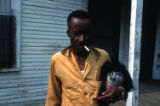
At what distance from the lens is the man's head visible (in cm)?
129

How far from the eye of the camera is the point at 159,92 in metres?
5.57

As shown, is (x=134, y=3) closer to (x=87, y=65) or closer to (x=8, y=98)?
(x=87, y=65)

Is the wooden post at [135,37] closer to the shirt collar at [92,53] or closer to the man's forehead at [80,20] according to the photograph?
the shirt collar at [92,53]

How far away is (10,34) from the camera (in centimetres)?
396

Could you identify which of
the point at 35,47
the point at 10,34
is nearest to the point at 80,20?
the point at 10,34

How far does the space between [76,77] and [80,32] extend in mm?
372

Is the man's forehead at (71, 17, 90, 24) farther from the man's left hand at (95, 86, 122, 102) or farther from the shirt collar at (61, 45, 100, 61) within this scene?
the man's left hand at (95, 86, 122, 102)

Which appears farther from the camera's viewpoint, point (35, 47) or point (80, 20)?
point (35, 47)

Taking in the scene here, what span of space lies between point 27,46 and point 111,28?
3461mm

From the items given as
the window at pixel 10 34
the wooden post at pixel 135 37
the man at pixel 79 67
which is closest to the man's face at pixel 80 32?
the man at pixel 79 67

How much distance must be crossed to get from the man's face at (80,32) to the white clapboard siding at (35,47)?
3197 mm

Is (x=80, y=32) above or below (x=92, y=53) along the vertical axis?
above

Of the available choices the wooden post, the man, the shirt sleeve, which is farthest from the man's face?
the wooden post

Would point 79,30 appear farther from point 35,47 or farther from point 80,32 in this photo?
point 35,47
